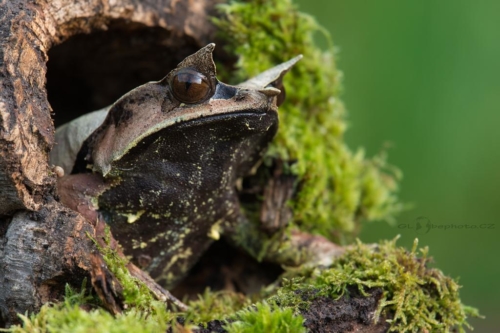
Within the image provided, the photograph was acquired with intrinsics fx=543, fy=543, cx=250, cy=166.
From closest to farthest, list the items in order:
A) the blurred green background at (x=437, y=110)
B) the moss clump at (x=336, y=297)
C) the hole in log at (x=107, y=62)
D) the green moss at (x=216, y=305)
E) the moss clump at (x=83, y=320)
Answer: the moss clump at (x=83, y=320) < the moss clump at (x=336, y=297) < the green moss at (x=216, y=305) < the hole in log at (x=107, y=62) < the blurred green background at (x=437, y=110)

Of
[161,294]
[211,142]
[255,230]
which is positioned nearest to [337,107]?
[255,230]

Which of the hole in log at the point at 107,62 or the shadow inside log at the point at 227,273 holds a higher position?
the hole in log at the point at 107,62

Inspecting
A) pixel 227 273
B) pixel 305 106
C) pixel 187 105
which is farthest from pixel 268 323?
pixel 305 106

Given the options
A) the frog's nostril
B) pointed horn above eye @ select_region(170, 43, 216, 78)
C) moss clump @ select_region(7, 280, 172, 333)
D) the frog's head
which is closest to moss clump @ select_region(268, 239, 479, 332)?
moss clump @ select_region(7, 280, 172, 333)

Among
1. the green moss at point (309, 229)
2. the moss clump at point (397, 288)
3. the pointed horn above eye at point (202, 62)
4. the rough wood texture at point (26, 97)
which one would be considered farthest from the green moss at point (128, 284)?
the pointed horn above eye at point (202, 62)

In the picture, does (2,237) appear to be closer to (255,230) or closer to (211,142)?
(211,142)

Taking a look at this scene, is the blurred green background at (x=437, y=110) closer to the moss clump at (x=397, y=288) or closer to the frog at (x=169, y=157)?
the moss clump at (x=397, y=288)

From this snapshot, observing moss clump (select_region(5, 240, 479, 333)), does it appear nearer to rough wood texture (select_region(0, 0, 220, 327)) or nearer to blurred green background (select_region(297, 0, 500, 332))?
rough wood texture (select_region(0, 0, 220, 327))
